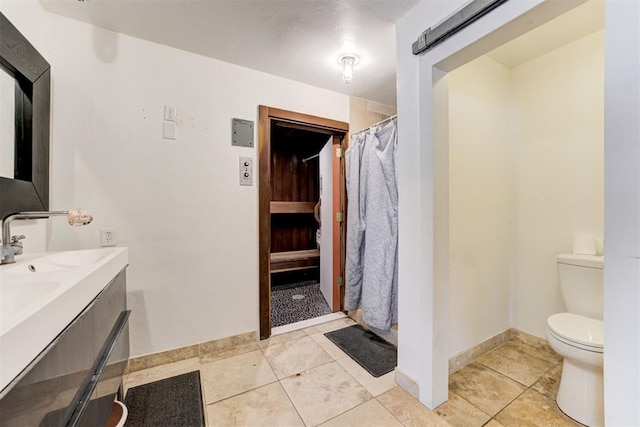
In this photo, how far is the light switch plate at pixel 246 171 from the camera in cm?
213

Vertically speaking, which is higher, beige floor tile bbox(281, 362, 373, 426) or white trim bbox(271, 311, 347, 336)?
white trim bbox(271, 311, 347, 336)

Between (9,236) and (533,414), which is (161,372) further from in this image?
(533,414)

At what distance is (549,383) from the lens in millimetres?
1627

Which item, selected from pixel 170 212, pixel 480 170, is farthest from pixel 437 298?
pixel 170 212

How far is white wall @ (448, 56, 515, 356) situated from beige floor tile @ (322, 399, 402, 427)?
69 cm

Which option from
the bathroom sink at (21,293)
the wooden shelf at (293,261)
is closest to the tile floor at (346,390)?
the bathroom sink at (21,293)

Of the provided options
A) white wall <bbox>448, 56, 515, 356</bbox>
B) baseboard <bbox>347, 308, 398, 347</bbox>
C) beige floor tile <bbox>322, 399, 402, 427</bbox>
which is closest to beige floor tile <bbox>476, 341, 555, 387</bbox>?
white wall <bbox>448, 56, 515, 356</bbox>

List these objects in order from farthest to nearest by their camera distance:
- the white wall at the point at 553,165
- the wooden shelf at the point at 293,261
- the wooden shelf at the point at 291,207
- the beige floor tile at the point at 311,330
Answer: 1. the wooden shelf at the point at 291,207
2. the wooden shelf at the point at 293,261
3. the beige floor tile at the point at 311,330
4. the white wall at the point at 553,165

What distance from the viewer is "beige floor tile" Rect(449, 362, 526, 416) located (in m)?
1.48

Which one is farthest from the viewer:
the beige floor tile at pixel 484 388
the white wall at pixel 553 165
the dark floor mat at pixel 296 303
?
the dark floor mat at pixel 296 303

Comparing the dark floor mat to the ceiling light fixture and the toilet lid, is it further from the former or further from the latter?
the ceiling light fixture

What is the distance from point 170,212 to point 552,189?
2.90m

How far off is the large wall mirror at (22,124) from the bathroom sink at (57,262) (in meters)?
0.27

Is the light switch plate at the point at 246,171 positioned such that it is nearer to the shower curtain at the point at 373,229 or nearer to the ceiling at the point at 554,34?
the shower curtain at the point at 373,229
